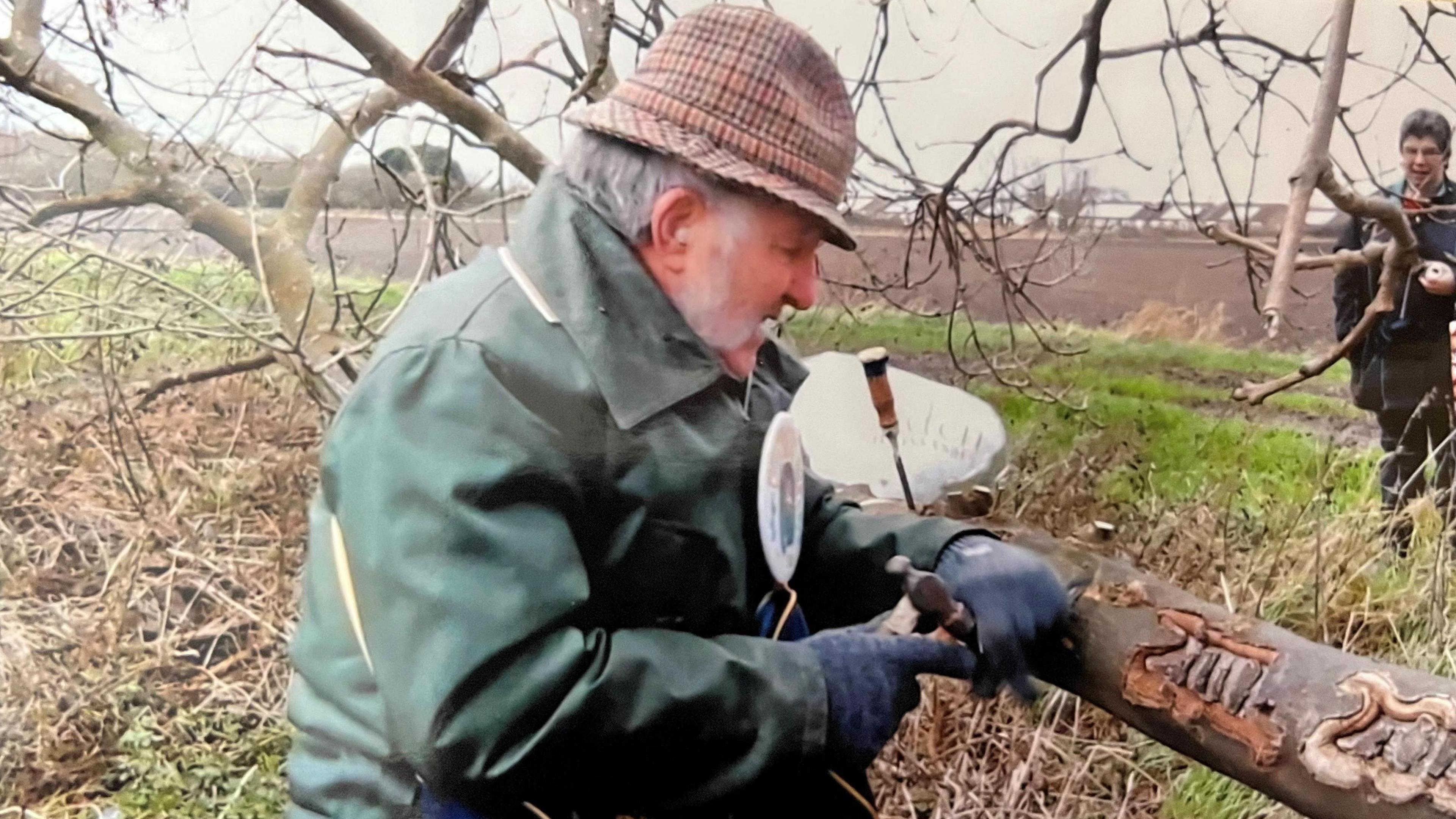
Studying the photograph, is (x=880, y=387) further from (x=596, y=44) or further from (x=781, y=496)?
(x=596, y=44)

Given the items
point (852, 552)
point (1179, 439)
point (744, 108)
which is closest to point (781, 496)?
point (852, 552)

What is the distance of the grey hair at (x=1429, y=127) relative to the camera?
56.9 inches

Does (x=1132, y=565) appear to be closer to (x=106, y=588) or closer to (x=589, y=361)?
(x=589, y=361)

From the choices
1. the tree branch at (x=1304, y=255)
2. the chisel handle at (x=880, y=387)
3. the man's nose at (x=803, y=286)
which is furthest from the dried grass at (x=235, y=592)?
the man's nose at (x=803, y=286)

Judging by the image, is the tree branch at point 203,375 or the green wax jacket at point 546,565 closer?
the green wax jacket at point 546,565

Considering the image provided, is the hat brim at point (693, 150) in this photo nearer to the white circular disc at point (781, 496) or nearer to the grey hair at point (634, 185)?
the grey hair at point (634, 185)

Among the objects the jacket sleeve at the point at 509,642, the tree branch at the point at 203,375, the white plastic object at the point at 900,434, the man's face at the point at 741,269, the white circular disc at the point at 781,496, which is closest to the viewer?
the jacket sleeve at the point at 509,642

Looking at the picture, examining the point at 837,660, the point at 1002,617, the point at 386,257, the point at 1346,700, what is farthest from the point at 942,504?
the point at 386,257

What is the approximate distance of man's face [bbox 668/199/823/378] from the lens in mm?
1189

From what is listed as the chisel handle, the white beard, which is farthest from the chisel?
the white beard

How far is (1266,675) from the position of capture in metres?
1.25

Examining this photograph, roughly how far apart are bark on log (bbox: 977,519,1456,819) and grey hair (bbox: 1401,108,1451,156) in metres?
0.70

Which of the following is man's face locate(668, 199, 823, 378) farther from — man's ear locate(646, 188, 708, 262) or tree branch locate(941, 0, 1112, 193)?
tree branch locate(941, 0, 1112, 193)

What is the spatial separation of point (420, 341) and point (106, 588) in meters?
0.74
